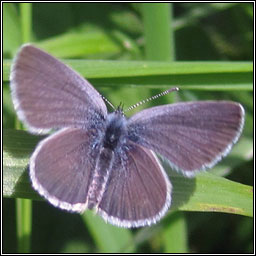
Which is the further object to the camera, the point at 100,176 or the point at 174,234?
the point at 174,234

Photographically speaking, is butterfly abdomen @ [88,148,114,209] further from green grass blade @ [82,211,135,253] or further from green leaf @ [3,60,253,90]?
green grass blade @ [82,211,135,253]

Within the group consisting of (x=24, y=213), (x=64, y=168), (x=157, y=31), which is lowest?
(x=24, y=213)

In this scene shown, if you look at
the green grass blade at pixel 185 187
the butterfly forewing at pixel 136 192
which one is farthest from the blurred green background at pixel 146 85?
the butterfly forewing at pixel 136 192

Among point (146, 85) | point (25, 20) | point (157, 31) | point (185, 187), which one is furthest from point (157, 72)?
point (25, 20)

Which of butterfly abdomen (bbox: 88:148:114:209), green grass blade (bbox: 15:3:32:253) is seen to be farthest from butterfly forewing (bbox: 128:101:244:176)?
green grass blade (bbox: 15:3:32:253)

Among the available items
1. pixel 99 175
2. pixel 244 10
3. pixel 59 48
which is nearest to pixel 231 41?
pixel 244 10

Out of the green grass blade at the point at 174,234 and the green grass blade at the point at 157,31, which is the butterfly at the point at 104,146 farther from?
the green grass blade at the point at 174,234

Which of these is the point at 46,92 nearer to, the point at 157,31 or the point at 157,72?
the point at 157,72
